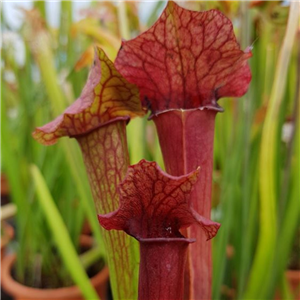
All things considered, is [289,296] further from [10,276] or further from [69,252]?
[10,276]

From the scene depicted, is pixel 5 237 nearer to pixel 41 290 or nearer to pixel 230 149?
pixel 41 290

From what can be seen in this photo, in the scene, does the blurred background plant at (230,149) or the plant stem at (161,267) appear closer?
the plant stem at (161,267)

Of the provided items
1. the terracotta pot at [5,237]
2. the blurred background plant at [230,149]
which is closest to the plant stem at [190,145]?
the blurred background plant at [230,149]

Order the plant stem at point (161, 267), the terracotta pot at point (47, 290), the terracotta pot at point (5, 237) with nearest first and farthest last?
the plant stem at point (161, 267), the terracotta pot at point (47, 290), the terracotta pot at point (5, 237)

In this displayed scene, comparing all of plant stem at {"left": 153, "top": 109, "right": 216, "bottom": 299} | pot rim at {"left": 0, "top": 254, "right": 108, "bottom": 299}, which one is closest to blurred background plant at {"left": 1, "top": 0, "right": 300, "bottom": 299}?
pot rim at {"left": 0, "top": 254, "right": 108, "bottom": 299}

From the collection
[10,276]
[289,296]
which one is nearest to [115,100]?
[289,296]

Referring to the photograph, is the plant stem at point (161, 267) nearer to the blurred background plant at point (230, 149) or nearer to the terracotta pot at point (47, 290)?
the blurred background plant at point (230, 149)

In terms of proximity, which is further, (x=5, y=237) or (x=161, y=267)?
(x=5, y=237)

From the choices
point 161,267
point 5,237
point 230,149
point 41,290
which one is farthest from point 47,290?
point 161,267
